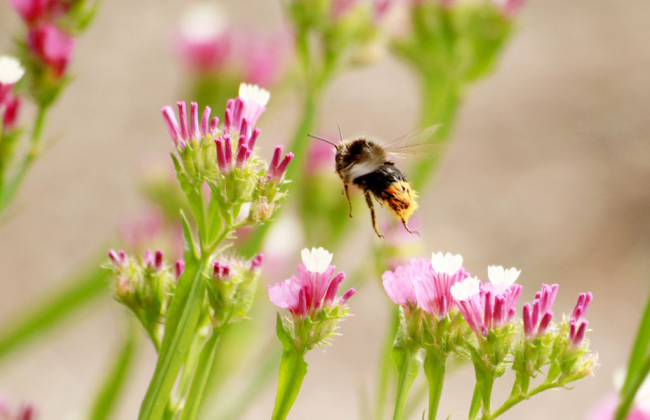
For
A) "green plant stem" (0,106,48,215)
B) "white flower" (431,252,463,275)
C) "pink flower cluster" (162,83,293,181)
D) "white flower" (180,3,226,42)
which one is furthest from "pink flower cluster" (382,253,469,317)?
"white flower" (180,3,226,42)

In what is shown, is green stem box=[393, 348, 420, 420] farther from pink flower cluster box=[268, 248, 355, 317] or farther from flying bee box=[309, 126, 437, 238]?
flying bee box=[309, 126, 437, 238]

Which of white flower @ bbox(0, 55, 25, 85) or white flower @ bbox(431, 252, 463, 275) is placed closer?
white flower @ bbox(431, 252, 463, 275)

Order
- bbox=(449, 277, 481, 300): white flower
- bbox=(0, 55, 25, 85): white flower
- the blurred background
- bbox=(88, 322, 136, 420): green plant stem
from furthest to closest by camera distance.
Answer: the blurred background < bbox=(88, 322, 136, 420): green plant stem < bbox=(0, 55, 25, 85): white flower < bbox=(449, 277, 481, 300): white flower

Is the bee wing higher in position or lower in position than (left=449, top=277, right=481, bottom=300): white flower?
higher

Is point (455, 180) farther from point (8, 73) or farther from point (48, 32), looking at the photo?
point (8, 73)

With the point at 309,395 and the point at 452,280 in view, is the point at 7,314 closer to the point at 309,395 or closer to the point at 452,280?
the point at 309,395

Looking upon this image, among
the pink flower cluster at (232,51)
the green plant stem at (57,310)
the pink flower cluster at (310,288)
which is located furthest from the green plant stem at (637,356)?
the pink flower cluster at (232,51)

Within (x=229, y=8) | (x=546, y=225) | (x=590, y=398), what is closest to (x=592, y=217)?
(x=546, y=225)
